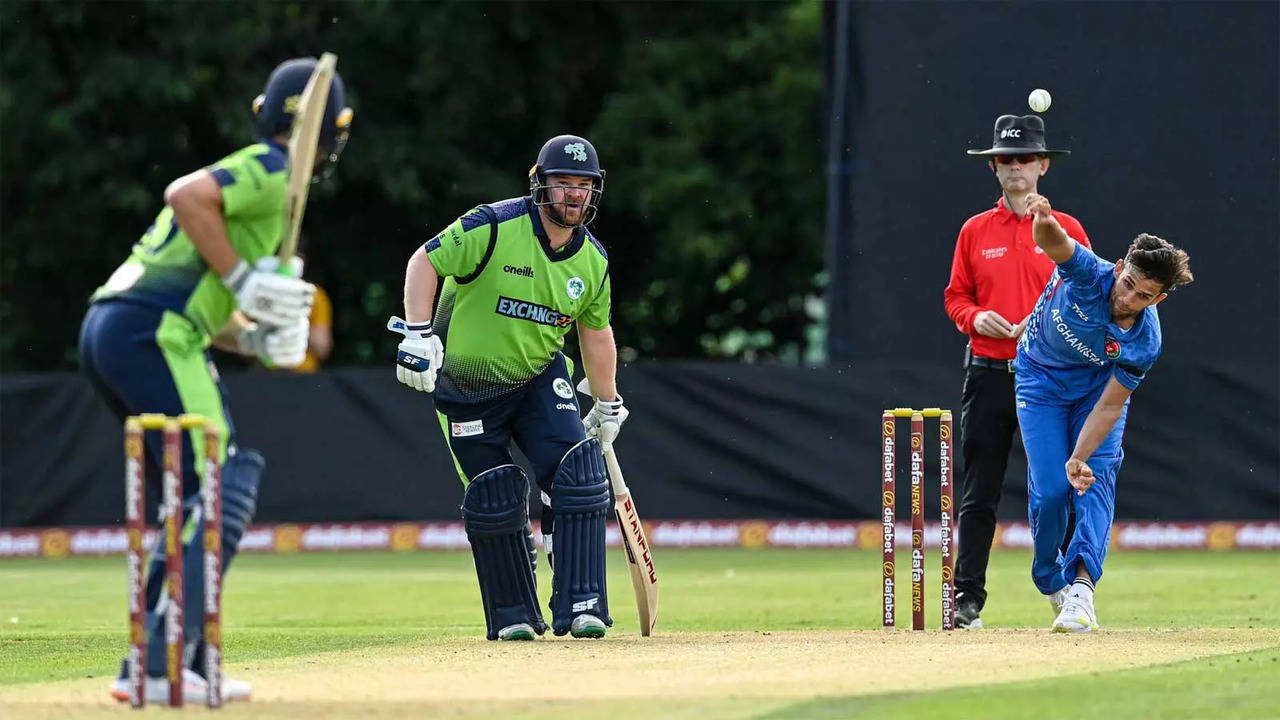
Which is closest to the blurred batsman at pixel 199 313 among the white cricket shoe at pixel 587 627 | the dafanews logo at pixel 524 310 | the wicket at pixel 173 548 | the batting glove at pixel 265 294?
the batting glove at pixel 265 294

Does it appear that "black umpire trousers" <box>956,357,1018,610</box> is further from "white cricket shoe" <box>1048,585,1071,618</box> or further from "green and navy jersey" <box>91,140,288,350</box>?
"green and navy jersey" <box>91,140,288,350</box>

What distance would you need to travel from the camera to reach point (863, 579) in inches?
503

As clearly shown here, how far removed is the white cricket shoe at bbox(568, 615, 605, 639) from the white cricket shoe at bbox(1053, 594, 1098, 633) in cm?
184

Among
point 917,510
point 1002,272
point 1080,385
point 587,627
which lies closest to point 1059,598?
point 917,510

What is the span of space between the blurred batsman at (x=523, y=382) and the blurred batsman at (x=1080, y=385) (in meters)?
1.80

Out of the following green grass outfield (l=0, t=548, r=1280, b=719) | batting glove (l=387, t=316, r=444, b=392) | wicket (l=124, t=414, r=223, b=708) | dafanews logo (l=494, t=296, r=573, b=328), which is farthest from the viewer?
dafanews logo (l=494, t=296, r=573, b=328)

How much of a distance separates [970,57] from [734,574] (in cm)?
406

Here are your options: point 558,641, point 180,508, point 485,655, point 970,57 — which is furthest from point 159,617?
point 970,57

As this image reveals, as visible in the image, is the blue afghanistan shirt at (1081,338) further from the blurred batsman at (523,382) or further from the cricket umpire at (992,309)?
the blurred batsman at (523,382)

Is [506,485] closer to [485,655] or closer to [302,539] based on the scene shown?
[485,655]

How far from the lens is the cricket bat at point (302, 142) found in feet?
20.5

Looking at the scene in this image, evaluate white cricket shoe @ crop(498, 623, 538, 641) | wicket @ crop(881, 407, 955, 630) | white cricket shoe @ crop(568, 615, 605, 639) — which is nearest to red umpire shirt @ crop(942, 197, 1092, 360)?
wicket @ crop(881, 407, 955, 630)

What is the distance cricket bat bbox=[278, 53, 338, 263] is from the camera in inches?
245

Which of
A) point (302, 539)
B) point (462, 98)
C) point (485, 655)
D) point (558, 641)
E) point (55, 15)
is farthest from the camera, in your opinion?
point (462, 98)
